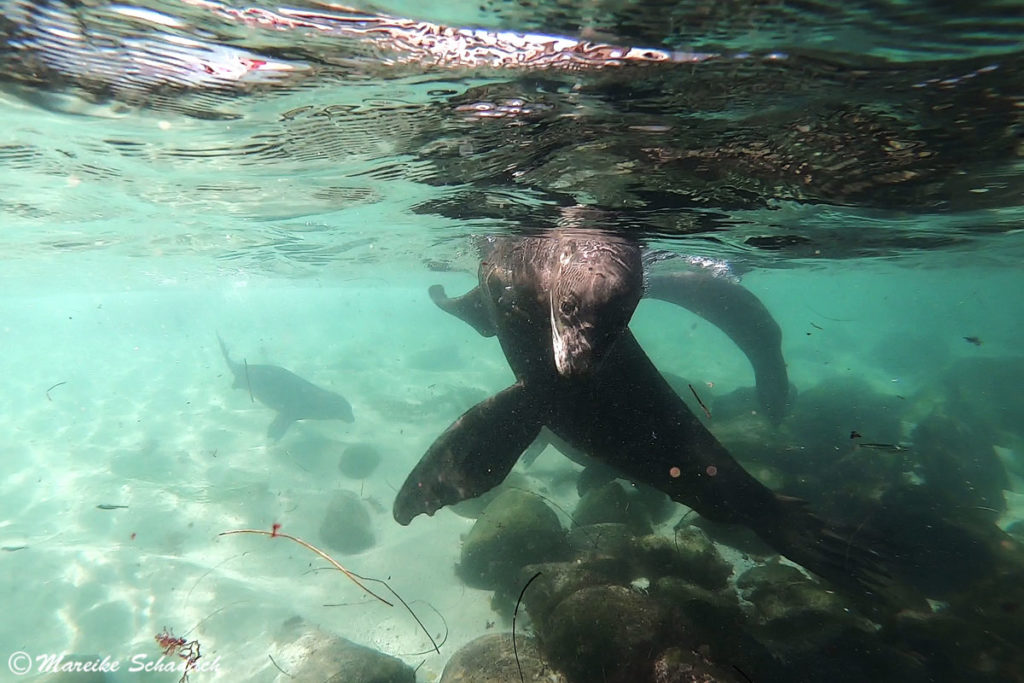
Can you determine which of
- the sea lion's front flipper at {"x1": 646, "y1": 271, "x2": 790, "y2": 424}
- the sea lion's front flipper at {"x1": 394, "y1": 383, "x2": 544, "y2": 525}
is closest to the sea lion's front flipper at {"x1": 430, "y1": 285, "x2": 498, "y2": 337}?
the sea lion's front flipper at {"x1": 394, "y1": 383, "x2": 544, "y2": 525}

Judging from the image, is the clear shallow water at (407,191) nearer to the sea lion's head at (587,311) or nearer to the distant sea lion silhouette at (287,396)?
the distant sea lion silhouette at (287,396)

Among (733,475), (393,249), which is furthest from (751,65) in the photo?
(393,249)

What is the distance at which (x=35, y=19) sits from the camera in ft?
12.9

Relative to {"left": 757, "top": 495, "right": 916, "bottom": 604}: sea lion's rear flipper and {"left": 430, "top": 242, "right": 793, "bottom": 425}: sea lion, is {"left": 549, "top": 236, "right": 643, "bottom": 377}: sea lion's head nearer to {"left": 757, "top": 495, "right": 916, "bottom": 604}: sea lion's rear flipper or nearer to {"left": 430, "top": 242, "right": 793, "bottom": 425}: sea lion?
{"left": 757, "top": 495, "right": 916, "bottom": 604}: sea lion's rear flipper

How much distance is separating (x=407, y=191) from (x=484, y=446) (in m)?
5.66

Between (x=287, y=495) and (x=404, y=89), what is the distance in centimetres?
1337

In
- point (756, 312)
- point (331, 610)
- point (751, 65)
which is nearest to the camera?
point (751, 65)

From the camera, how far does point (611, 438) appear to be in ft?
19.6

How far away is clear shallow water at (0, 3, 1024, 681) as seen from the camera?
4125 mm

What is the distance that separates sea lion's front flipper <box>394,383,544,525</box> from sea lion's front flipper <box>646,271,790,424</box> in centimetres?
952

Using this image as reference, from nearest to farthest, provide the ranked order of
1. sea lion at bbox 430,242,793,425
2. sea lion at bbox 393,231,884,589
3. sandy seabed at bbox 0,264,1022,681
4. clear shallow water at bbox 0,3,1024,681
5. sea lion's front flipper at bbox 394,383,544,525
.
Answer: clear shallow water at bbox 0,3,1024,681
sea lion at bbox 393,231,884,589
sea lion's front flipper at bbox 394,383,544,525
sandy seabed at bbox 0,264,1022,681
sea lion at bbox 430,242,793,425

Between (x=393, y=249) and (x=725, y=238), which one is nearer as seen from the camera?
(x=725, y=238)

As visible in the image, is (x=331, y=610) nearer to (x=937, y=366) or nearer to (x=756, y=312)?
(x=756, y=312)

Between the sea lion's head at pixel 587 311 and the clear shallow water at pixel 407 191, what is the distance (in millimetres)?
1755
